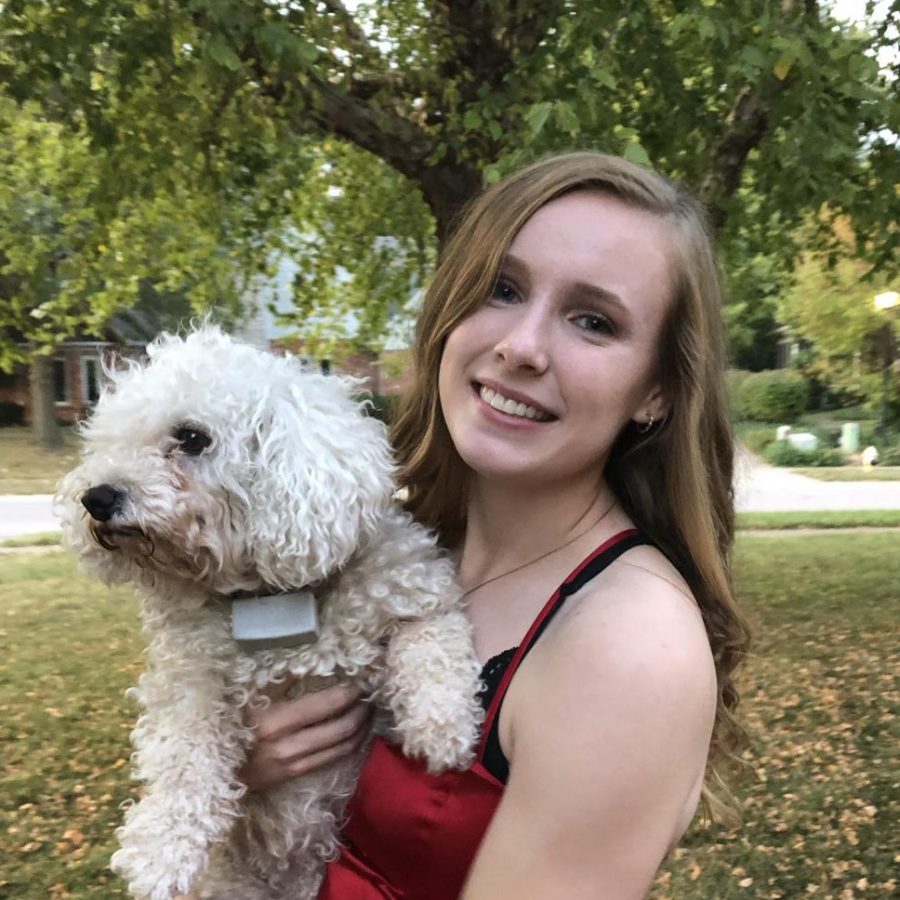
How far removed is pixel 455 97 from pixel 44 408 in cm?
2144

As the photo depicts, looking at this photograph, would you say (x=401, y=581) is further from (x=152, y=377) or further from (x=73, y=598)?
(x=73, y=598)

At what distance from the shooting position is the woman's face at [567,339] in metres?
1.74

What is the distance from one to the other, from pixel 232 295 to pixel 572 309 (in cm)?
845

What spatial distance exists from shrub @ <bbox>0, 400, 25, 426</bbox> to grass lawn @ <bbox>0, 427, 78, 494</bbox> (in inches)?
21.0

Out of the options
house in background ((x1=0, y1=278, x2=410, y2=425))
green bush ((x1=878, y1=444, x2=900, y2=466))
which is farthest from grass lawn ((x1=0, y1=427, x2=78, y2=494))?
green bush ((x1=878, y1=444, x2=900, y2=466))

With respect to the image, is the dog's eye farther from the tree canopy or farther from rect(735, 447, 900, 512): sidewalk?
rect(735, 447, 900, 512): sidewalk

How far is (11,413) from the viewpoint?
2817 centimetres

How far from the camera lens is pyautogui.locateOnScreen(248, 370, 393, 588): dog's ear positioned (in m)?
1.92

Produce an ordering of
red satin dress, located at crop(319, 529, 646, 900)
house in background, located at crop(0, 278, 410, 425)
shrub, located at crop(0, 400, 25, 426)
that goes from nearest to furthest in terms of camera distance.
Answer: red satin dress, located at crop(319, 529, 646, 900) → house in background, located at crop(0, 278, 410, 425) → shrub, located at crop(0, 400, 25, 426)

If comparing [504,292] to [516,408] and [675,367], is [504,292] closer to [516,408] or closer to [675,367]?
[516,408]

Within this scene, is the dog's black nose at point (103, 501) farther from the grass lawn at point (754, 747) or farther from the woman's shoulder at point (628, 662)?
the grass lawn at point (754, 747)

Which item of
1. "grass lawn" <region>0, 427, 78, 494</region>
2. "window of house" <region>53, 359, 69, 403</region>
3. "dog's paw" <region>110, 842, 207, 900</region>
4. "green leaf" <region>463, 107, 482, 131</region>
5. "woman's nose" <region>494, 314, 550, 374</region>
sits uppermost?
"green leaf" <region>463, 107, 482, 131</region>

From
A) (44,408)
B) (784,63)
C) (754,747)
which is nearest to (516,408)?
(784,63)

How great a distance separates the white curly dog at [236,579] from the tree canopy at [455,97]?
183 centimetres
